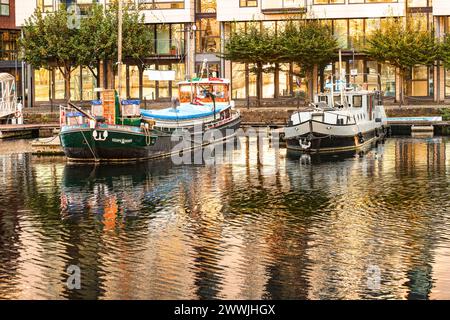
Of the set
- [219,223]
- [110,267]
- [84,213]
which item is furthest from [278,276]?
[84,213]

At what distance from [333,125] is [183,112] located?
8.92 metres

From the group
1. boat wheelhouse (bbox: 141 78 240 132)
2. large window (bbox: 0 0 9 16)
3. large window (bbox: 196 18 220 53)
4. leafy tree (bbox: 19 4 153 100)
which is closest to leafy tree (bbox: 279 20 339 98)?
large window (bbox: 196 18 220 53)

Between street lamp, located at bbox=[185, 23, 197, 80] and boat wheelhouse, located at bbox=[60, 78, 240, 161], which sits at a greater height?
street lamp, located at bbox=[185, 23, 197, 80]

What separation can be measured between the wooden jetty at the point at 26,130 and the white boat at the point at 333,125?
22.0m

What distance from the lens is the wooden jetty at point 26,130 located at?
78.1m

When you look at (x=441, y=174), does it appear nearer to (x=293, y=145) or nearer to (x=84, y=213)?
(x=293, y=145)

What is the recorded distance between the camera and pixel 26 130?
8038cm

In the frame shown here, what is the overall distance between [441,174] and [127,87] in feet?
171

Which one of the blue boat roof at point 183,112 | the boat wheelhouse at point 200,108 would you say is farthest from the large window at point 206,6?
the blue boat roof at point 183,112

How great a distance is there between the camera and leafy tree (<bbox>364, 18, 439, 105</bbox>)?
284 ft

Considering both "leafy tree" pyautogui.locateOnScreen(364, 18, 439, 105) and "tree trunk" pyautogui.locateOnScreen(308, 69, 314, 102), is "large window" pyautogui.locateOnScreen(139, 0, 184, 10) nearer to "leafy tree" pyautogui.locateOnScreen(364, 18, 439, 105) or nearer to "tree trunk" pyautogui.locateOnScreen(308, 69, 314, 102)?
"tree trunk" pyautogui.locateOnScreen(308, 69, 314, 102)

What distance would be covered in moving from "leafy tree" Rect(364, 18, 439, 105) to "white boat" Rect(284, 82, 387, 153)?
638 inches

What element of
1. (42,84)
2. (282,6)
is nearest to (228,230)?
(282,6)
